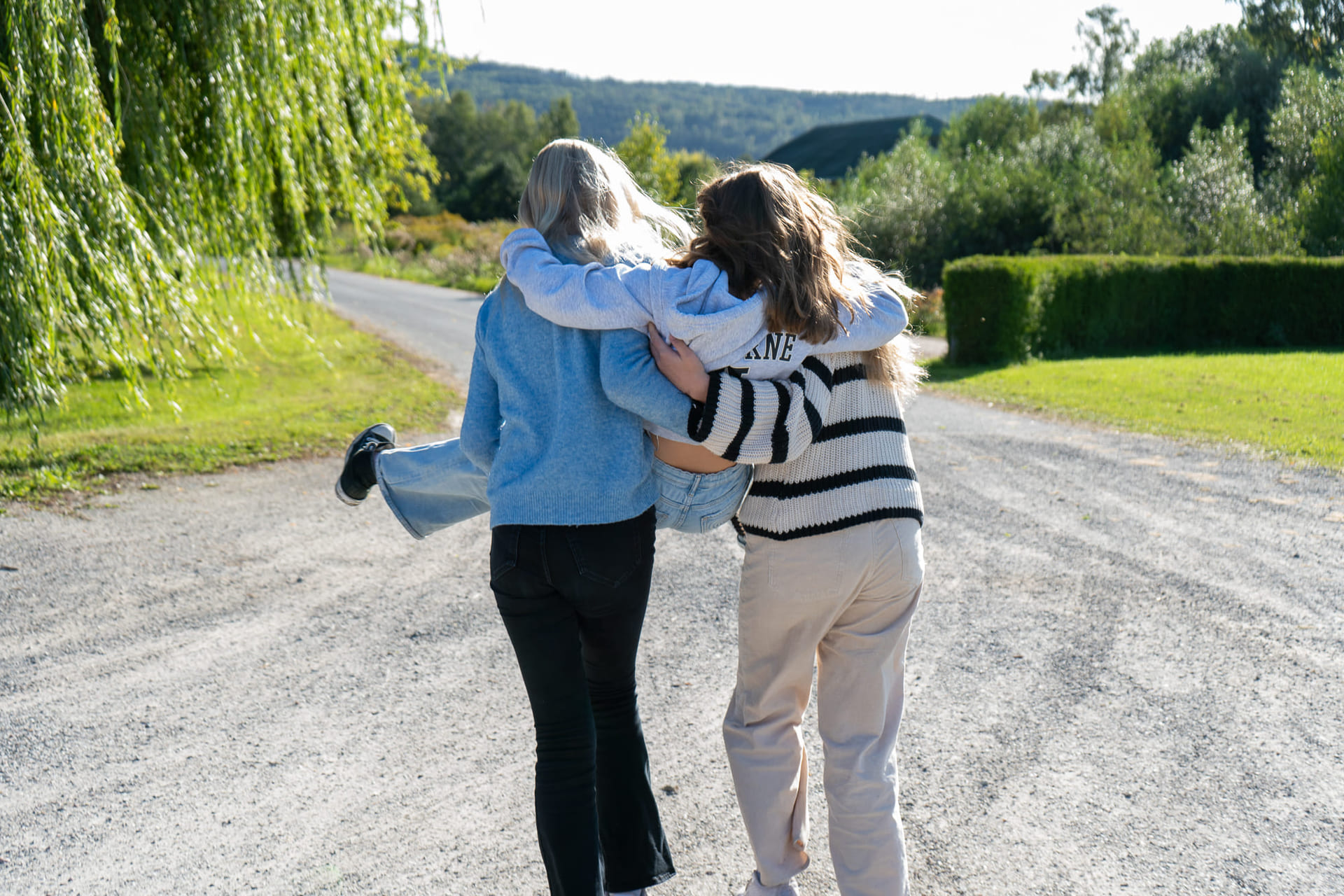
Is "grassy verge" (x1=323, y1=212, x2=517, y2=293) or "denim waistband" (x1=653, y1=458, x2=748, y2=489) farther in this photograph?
"grassy verge" (x1=323, y1=212, x2=517, y2=293)

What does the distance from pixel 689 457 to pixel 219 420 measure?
26.5 feet

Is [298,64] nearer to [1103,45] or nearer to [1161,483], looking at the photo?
[1161,483]

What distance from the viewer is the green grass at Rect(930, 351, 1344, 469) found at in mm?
8648

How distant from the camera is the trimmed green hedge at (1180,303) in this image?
1517cm

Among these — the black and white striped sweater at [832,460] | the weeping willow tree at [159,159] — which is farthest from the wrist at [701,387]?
the weeping willow tree at [159,159]

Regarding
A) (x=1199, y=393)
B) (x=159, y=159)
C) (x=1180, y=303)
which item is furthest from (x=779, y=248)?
(x=1180, y=303)

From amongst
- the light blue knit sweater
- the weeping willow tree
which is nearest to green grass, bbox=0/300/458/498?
the weeping willow tree

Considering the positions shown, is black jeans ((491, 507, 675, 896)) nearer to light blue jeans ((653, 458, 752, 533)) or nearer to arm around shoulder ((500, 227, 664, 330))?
light blue jeans ((653, 458, 752, 533))

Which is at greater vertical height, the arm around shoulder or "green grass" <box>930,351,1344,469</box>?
the arm around shoulder

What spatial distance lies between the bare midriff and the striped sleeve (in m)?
0.13

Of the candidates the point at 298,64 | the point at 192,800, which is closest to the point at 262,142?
the point at 298,64

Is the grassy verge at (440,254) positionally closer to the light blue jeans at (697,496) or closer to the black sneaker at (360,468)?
the black sneaker at (360,468)

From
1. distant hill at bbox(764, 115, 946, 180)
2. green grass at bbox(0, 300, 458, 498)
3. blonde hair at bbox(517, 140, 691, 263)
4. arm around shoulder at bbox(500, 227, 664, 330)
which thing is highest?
distant hill at bbox(764, 115, 946, 180)

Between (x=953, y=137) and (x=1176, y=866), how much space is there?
1534 inches
